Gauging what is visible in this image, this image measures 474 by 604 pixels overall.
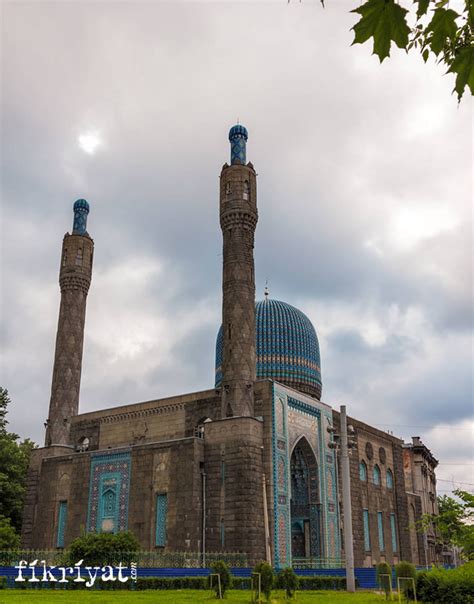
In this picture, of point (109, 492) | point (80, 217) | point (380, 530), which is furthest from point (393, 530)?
point (80, 217)

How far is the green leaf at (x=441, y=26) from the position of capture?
118 inches

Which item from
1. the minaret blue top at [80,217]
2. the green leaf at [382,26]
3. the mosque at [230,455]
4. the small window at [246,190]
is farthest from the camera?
the minaret blue top at [80,217]

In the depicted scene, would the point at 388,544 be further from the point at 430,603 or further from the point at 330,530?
the point at 430,603

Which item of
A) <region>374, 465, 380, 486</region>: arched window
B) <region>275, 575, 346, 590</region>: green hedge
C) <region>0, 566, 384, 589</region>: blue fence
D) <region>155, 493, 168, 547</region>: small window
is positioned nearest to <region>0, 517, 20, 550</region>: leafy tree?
<region>0, 566, 384, 589</region>: blue fence

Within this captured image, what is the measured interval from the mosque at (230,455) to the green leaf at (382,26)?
23036 mm

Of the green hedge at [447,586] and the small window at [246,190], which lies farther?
the small window at [246,190]

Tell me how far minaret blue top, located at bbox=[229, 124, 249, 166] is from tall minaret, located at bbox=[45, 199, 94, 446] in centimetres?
1035

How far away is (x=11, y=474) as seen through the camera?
36750mm

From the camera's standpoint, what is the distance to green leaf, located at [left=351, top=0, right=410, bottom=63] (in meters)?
2.85

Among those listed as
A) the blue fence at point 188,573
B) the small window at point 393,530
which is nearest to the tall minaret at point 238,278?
the blue fence at point 188,573

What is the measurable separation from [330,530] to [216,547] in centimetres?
777

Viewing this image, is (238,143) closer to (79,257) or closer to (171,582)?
(79,257)

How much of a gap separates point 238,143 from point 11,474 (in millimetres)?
22611

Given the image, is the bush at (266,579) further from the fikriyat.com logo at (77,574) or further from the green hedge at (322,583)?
the green hedge at (322,583)
